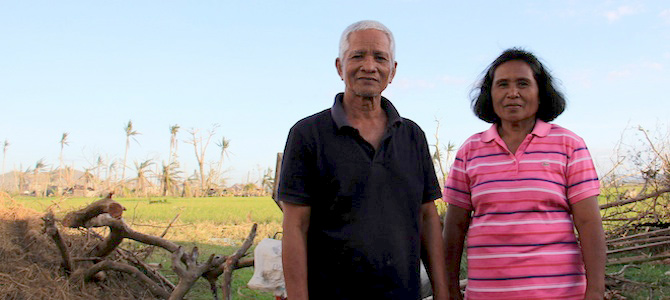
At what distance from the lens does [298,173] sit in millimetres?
1580

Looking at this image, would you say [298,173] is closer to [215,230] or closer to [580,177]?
[580,177]

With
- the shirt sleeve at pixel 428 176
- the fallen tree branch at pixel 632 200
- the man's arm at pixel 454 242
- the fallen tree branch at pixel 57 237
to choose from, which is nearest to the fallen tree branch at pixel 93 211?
the fallen tree branch at pixel 57 237

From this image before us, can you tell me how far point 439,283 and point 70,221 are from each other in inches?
155

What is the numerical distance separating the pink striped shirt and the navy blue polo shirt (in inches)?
11.0

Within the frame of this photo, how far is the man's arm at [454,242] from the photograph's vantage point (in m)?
1.96

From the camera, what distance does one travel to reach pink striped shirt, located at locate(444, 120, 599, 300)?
172 centimetres

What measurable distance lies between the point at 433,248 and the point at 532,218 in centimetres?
31

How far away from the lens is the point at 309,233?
1640 millimetres

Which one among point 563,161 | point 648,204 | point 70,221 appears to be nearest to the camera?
point 563,161

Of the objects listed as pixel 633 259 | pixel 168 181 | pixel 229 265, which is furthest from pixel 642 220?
pixel 168 181

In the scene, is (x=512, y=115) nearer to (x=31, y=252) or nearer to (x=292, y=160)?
(x=292, y=160)

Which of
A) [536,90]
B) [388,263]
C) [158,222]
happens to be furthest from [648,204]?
[158,222]

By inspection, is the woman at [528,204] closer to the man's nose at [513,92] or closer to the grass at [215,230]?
the man's nose at [513,92]

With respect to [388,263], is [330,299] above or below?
below
